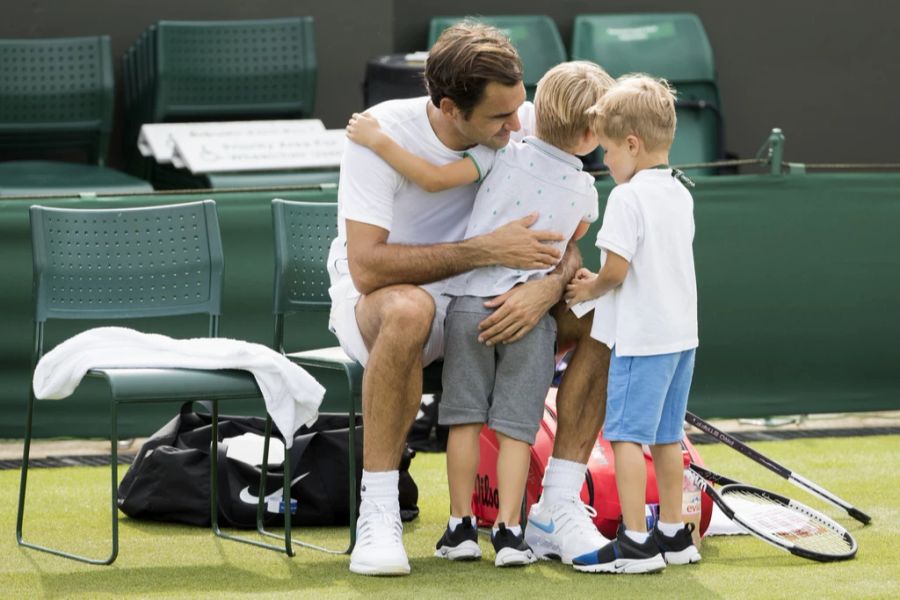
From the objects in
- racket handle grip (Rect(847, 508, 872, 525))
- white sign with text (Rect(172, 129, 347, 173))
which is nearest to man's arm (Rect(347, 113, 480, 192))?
racket handle grip (Rect(847, 508, 872, 525))

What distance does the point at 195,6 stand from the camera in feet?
25.7

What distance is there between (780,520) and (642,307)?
0.79m

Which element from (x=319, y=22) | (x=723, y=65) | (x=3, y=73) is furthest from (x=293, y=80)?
(x=723, y=65)

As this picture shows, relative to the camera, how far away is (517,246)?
12.6 feet

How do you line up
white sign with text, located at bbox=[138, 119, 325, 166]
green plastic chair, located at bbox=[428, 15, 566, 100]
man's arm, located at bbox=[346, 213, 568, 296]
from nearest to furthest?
man's arm, located at bbox=[346, 213, 568, 296] → white sign with text, located at bbox=[138, 119, 325, 166] → green plastic chair, located at bbox=[428, 15, 566, 100]

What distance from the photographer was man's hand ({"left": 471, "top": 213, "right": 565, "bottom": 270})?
3.85 m

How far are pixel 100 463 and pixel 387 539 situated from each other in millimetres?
1874

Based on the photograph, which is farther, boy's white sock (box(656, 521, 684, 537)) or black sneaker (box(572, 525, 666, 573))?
Result: boy's white sock (box(656, 521, 684, 537))

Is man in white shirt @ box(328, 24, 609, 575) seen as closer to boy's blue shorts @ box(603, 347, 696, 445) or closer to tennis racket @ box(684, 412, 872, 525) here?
boy's blue shorts @ box(603, 347, 696, 445)

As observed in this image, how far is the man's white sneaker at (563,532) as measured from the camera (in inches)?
151

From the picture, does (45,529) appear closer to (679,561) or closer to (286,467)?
(286,467)

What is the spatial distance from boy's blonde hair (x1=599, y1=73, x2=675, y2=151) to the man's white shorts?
2.00 ft

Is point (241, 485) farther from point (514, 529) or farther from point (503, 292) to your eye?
point (503, 292)

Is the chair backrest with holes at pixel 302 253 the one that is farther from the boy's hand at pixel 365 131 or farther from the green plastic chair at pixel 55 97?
the green plastic chair at pixel 55 97
